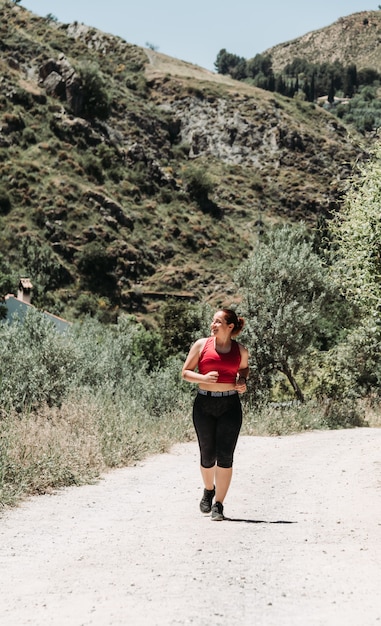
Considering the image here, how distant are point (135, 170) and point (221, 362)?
74.3m

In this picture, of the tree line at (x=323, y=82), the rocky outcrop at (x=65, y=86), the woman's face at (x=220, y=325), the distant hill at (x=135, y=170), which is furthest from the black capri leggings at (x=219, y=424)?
the tree line at (x=323, y=82)

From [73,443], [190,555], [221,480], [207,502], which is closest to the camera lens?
[190,555]

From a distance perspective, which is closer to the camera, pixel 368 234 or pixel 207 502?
pixel 207 502

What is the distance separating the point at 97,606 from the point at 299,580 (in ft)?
4.44

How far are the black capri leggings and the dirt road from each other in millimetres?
627

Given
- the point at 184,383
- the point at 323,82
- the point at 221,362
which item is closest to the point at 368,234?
the point at 221,362

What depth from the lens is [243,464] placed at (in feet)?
37.5


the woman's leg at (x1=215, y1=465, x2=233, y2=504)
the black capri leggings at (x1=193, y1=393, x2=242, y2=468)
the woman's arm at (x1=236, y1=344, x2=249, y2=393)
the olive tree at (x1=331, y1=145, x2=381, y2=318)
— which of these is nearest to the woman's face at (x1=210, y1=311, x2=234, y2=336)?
the woman's arm at (x1=236, y1=344, x2=249, y2=393)

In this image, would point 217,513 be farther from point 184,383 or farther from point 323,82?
point 323,82

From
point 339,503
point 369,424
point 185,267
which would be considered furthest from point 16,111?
point 339,503

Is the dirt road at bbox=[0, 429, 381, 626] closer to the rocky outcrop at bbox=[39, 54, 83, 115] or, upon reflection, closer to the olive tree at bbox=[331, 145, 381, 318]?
the olive tree at bbox=[331, 145, 381, 318]

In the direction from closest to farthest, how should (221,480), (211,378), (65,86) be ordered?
1. (211,378)
2. (221,480)
3. (65,86)

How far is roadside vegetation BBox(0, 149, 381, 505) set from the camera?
9.60m

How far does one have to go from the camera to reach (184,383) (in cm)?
2212
